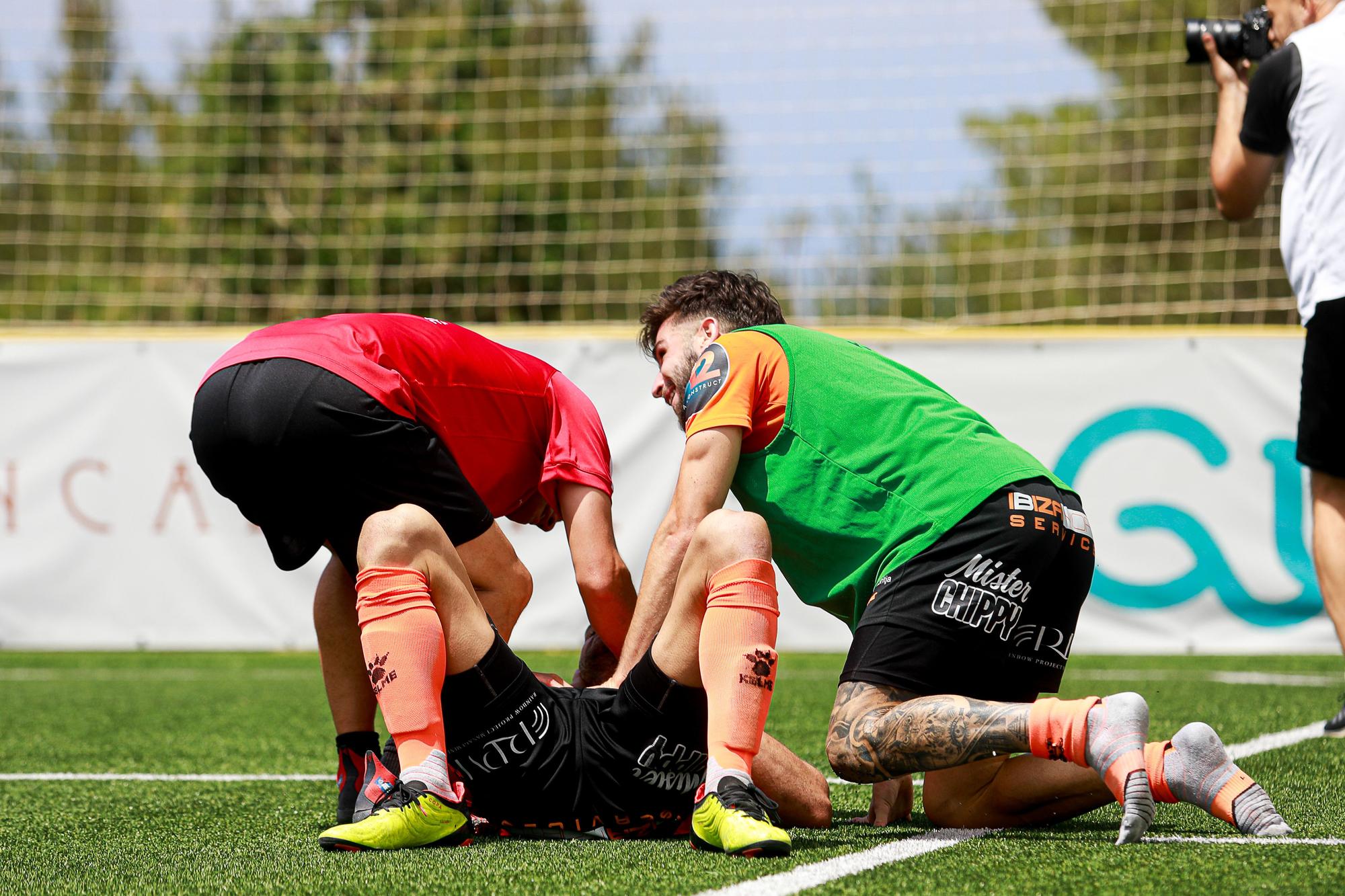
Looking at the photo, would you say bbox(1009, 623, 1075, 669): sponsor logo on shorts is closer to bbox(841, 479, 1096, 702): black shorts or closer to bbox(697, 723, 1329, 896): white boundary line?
bbox(841, 479, 1096, 702): black shorts

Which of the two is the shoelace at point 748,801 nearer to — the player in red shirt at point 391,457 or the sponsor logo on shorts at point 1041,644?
the sponsor logo on shorts at point 1041,644

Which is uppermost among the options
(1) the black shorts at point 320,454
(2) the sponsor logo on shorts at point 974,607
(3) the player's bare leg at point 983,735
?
(1) the black shorts at point 320,454

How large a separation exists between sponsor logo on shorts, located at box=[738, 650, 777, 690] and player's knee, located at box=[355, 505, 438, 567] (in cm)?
63

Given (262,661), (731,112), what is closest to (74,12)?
(731,112)

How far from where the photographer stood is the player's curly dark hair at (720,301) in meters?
3.02

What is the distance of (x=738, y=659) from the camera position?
2.41 metres

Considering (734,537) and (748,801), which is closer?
(748,801)

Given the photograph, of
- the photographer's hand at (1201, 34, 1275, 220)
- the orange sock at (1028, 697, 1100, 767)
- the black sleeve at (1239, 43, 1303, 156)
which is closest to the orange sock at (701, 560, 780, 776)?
the orange sock at (1028, 697, 1100, 767)

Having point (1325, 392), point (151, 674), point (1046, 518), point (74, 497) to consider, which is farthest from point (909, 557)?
point (74, 497)

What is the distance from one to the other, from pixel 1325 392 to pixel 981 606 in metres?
1.67

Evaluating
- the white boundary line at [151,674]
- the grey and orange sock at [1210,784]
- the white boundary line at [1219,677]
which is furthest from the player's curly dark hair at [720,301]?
the white boundary line at [151,674]

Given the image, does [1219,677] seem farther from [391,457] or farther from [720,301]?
[391,457]

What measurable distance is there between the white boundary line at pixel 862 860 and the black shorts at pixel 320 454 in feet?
3.30

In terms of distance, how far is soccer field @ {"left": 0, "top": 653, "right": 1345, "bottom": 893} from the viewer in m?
2.09
